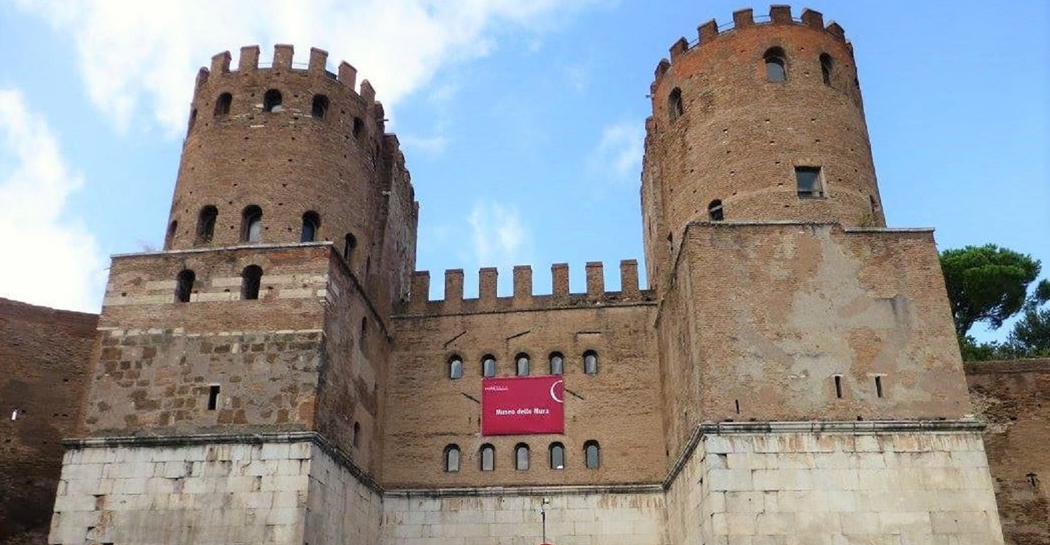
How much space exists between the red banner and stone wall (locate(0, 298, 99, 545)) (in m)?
9.18

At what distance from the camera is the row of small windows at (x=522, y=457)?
21.8 meters

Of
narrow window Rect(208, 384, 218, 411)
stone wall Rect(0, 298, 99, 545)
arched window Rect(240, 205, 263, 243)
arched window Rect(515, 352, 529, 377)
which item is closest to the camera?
narrow window Rect(208, 384, 218, 411)

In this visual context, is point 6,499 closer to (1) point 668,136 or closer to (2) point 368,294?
(2) point 368,294

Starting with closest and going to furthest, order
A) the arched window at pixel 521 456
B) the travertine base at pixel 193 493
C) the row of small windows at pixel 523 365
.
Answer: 1. the travertine base at pixel 193 493
2. the arched window at pixel 521 456
3. the row of small windows at pixel 523 365

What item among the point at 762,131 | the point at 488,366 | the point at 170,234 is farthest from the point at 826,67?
the point at 170,234

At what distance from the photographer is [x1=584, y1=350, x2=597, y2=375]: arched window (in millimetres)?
22673

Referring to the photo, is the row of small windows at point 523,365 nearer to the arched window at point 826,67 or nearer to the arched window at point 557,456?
the arched window at point 557,456

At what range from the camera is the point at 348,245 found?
70.4ft

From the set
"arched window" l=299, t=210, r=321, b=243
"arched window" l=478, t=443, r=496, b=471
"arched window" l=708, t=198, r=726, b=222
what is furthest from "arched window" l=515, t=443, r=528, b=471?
"arched window" l=708, t=198, r=726, b=222

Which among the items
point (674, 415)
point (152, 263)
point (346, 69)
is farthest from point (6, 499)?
point (674, 415)

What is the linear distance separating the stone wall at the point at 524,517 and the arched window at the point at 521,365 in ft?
10.0

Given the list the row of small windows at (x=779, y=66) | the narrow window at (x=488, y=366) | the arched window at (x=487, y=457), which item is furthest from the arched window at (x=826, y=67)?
the arched window at (x=487, y=457)

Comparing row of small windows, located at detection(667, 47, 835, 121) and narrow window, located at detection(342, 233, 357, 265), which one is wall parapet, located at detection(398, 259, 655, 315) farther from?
row of small windows, located at detection(667, 47, 835, 121)

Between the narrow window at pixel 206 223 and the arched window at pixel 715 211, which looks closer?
the arched window at pixel 715 211
